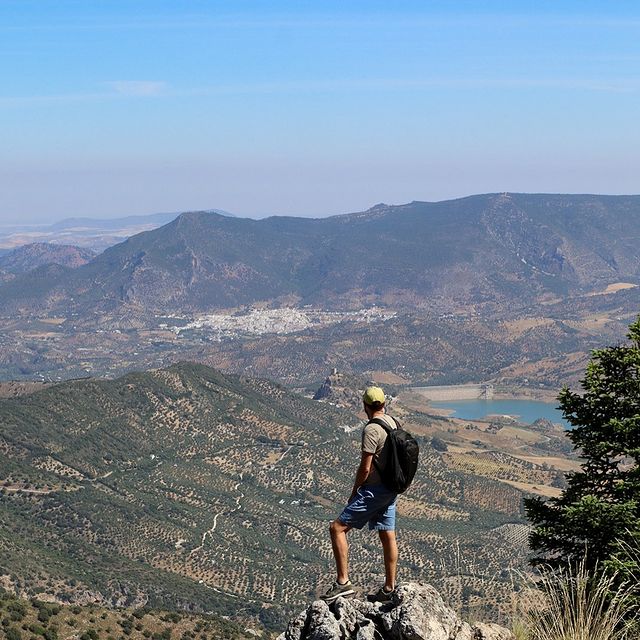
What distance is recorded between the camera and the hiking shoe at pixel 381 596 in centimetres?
1270

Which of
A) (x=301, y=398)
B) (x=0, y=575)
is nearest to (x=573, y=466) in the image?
(x=301, y=398)

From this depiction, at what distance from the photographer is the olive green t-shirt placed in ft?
41.6

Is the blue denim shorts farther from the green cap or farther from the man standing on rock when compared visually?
the green cap

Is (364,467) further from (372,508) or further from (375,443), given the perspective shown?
(372,508)

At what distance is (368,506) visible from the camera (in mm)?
13047

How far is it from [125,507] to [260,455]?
3145cm

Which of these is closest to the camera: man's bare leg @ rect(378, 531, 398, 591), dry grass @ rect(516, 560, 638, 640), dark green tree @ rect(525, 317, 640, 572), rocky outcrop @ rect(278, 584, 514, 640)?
dry grass @ rect(516, 560, 638, 640)

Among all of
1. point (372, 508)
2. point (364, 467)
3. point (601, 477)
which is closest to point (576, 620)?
point (372, 508)

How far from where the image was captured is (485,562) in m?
78.1

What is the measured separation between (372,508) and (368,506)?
0.23 feet

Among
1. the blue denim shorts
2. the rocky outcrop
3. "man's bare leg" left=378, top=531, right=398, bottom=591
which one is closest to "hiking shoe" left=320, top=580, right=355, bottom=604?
the rocky outcrop

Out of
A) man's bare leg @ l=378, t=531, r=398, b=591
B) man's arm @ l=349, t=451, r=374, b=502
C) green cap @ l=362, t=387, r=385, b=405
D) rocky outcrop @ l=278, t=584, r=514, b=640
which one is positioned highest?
green cap @ l=362, t=387, r=385, b=405

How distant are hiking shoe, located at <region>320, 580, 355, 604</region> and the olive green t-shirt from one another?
1521 millimetres

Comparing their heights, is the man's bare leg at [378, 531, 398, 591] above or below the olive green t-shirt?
below
